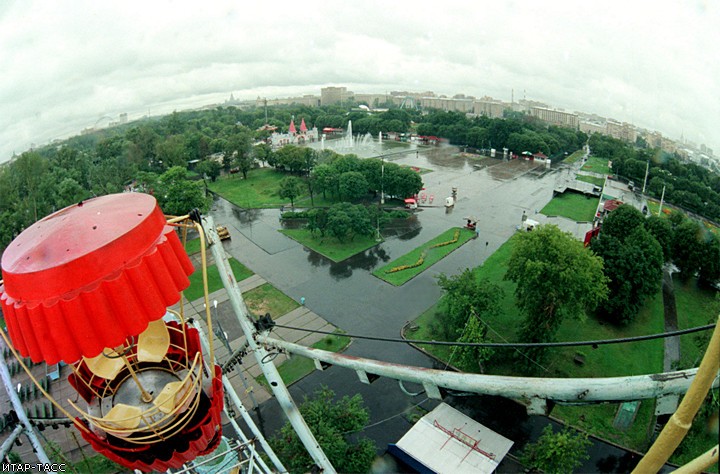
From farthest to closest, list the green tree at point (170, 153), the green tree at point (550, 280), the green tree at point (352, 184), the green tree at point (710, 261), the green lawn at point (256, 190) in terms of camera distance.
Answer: the green tree at point (170, 153), the green lawn at point (256, 190), the green tree at point (352, 184), the green tree at point (710, 261), the green tree at point (550, 280)

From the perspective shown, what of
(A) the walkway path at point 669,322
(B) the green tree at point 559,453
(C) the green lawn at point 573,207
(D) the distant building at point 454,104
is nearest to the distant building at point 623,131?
(D) the distant building at point 454,104

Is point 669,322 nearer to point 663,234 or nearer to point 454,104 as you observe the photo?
point 663,234

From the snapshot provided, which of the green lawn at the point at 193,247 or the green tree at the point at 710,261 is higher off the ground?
the green tree at the point at 710,261

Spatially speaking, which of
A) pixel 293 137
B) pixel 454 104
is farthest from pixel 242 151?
pixel 454 104

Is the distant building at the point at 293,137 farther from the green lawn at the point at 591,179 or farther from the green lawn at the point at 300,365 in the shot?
the green lawn at the point at 300,365

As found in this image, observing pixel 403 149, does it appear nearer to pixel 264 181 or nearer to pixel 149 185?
pixel 264 181

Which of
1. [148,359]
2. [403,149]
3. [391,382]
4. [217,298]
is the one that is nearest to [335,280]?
[217,298]

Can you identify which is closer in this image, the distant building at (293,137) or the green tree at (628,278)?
the green tree at (628,278)

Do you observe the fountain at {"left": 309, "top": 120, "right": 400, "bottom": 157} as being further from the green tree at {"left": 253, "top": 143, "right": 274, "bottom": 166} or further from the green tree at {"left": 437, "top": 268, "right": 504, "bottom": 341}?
the green tree at {"left": 437, "top": 268, "right": 504, "bottom": 341}
